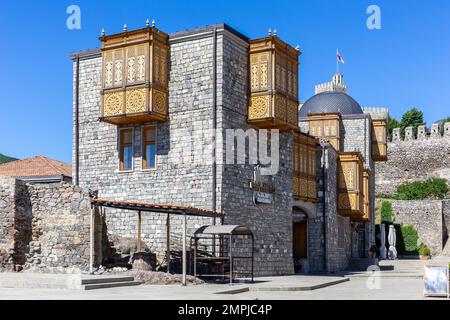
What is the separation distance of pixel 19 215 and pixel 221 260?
624 centimetres

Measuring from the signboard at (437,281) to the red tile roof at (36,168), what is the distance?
1831 centimetres

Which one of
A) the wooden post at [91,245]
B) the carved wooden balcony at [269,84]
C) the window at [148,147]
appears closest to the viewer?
the wooden post at [91,245]

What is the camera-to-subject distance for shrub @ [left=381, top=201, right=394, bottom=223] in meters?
53.9

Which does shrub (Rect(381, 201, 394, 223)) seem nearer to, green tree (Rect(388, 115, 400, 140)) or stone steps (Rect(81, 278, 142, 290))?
green tree (Rect(388, 115, 400, 140))

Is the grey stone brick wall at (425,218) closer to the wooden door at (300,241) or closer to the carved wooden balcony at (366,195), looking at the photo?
the carved wooden balcony at (366,195)

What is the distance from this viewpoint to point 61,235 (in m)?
21.3

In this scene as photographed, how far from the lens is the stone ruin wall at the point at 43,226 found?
21156 millimetres

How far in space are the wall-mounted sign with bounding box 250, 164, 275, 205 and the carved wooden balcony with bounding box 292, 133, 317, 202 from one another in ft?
10.9

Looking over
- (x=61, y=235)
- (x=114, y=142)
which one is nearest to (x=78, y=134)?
(x=114, y=142)

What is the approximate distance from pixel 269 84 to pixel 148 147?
4.68m

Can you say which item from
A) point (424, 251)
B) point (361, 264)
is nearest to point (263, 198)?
point (361, 264)

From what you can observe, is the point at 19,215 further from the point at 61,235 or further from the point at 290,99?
the point at 290,99

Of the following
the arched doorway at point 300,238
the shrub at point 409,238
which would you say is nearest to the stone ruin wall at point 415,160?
the shrub at point 409,238

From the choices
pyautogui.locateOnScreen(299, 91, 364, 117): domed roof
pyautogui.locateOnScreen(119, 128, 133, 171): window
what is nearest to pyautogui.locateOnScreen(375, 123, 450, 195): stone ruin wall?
pyautogui.locateOnScreen(299, 91, 364, 117): domed roof
